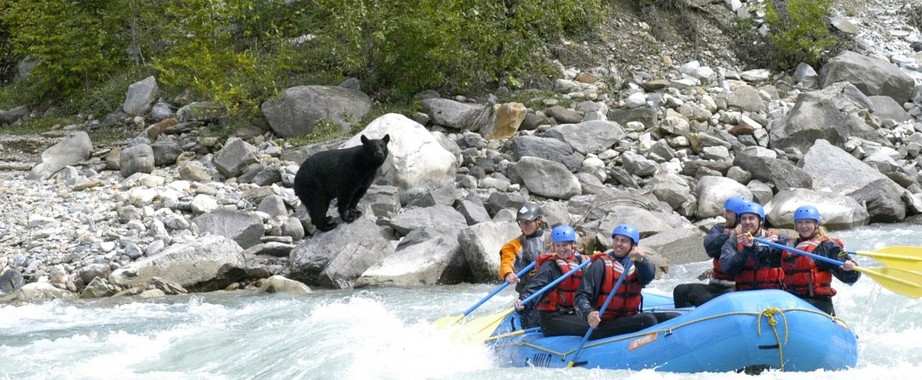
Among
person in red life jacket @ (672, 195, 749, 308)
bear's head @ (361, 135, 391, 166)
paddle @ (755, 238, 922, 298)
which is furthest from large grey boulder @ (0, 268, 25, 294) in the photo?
paddle @ (755, 238, 922, 298)

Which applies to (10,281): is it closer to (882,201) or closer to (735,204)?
(735,204)

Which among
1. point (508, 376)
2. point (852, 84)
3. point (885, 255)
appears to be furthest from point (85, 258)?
point (852, 84)

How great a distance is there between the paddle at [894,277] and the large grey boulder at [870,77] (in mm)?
12051

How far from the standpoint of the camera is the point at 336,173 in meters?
10.9

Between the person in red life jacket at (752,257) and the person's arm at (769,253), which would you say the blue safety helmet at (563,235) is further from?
the person's arm at (769,253)

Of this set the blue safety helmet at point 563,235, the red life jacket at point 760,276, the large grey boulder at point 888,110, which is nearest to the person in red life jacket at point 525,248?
the blue safety helmet at point 563,235

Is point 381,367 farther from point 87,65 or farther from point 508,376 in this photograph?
point 87,65

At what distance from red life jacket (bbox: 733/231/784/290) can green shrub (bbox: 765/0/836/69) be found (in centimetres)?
1343

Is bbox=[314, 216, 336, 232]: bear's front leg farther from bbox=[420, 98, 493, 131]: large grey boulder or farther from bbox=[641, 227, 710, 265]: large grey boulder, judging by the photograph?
bbox=[420, 98, 493, 131]: large grey boulder

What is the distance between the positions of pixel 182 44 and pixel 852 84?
12.7 m

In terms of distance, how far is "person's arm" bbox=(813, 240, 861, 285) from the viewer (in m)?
6.33

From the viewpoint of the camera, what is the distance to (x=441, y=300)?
9594mm

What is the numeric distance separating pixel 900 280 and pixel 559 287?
2.28 metres

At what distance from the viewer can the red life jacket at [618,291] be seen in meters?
6.55
